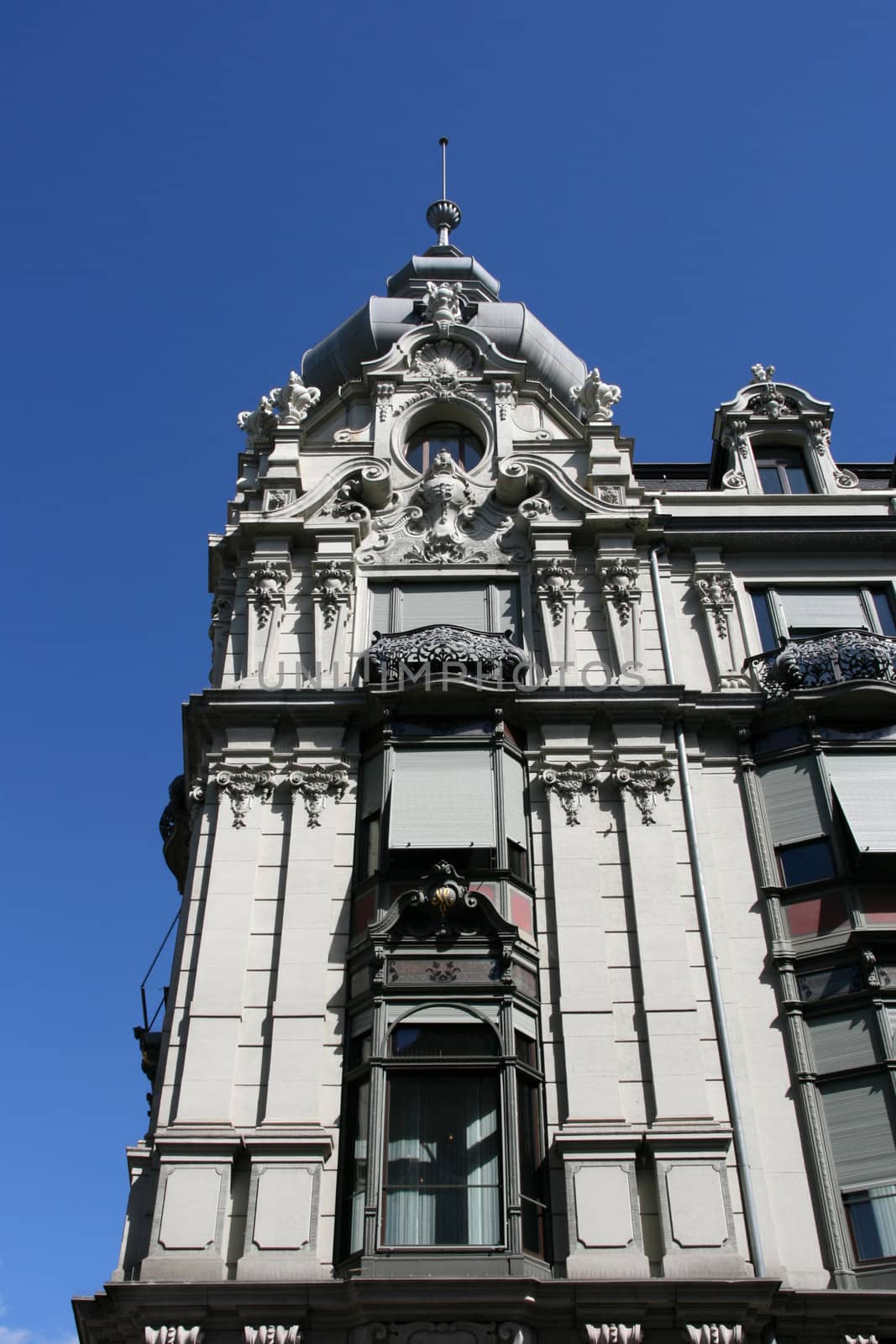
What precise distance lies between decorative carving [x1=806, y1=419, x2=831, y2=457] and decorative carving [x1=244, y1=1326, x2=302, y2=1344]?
64.7ft

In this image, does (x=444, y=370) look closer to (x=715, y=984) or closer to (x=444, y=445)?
(x=444, y=445)

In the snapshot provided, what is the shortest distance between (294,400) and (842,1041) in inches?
648

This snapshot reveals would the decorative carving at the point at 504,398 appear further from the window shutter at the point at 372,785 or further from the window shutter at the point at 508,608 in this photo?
the window shutter at the point at 372,785

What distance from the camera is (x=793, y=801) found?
22703mm

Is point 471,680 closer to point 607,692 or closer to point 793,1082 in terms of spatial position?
point 607,692

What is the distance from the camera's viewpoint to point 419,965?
19.7m

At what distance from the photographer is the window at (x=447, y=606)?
25.2 meters

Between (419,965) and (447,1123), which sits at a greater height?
(419,965)

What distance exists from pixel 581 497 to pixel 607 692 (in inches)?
189

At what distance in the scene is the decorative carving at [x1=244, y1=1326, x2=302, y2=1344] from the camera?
16578 millimetres

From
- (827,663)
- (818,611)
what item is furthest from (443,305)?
(827,663)

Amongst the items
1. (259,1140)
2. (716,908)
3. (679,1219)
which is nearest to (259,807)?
(259,1140)

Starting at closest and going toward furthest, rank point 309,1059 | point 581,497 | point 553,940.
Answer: point 309,1059
point 553,940
point 581,497

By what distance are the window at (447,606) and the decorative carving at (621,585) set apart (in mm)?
1649
